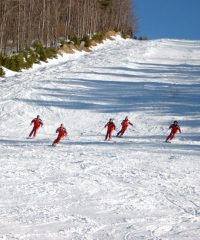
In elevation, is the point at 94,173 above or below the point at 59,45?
below

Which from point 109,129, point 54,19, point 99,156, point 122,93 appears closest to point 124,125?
point 109,129

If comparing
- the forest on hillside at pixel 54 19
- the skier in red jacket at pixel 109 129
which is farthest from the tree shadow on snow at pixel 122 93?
the forest on hillside at pixel 54 19

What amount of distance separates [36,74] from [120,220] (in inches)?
1089

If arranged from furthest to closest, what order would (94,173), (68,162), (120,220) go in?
(68,162), (94,173), (120,220)

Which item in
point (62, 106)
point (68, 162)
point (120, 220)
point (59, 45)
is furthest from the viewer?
point (59, 45)

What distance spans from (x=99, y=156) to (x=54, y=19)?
44839 millimetres

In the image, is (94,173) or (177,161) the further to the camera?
(177,161)

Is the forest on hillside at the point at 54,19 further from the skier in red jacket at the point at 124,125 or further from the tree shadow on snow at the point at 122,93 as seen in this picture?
the skier in red jacket at the point at 124,125

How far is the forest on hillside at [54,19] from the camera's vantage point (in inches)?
2085

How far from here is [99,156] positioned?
19.2 meters

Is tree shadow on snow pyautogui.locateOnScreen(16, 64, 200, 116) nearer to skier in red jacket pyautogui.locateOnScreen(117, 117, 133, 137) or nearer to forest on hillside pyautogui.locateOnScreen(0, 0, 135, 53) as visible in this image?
skier in red jacket pyautogui.locateOnScreen(117, 117, 133, 137)

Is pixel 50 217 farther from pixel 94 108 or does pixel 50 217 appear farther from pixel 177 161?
pixel 94 108

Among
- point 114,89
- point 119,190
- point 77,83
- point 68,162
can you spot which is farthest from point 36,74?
point 119,190

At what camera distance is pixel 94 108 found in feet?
99.2
